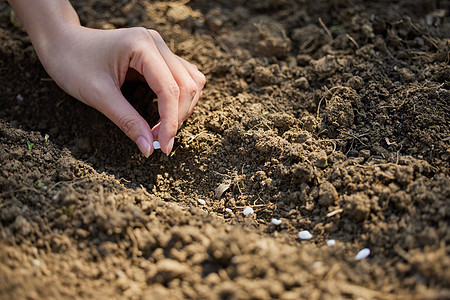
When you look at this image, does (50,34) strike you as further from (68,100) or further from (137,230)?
(137,230)

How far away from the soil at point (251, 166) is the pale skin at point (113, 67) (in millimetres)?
205

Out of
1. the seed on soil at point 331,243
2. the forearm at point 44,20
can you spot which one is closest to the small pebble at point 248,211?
the seed on soil at point 331,243

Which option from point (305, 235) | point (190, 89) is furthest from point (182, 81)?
point (305, 235)

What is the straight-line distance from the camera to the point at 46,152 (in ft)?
6.31

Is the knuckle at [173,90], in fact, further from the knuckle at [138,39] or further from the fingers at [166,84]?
the knuckle at [138,39]

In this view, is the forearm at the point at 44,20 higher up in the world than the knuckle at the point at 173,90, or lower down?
higher up

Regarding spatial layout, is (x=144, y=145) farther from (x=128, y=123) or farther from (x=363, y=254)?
(x=363, y=254)

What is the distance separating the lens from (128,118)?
1835 mm

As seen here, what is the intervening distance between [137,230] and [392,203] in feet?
Result: 3.57

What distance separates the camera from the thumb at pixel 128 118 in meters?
1.84

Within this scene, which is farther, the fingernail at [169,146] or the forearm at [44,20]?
the forearm at [44,20]

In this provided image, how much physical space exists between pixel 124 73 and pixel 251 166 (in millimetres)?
826

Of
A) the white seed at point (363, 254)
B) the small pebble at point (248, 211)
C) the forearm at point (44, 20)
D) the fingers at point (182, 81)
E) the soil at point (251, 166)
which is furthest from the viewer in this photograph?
the forearm at point (44, 20)

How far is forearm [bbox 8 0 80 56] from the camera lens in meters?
2.05
